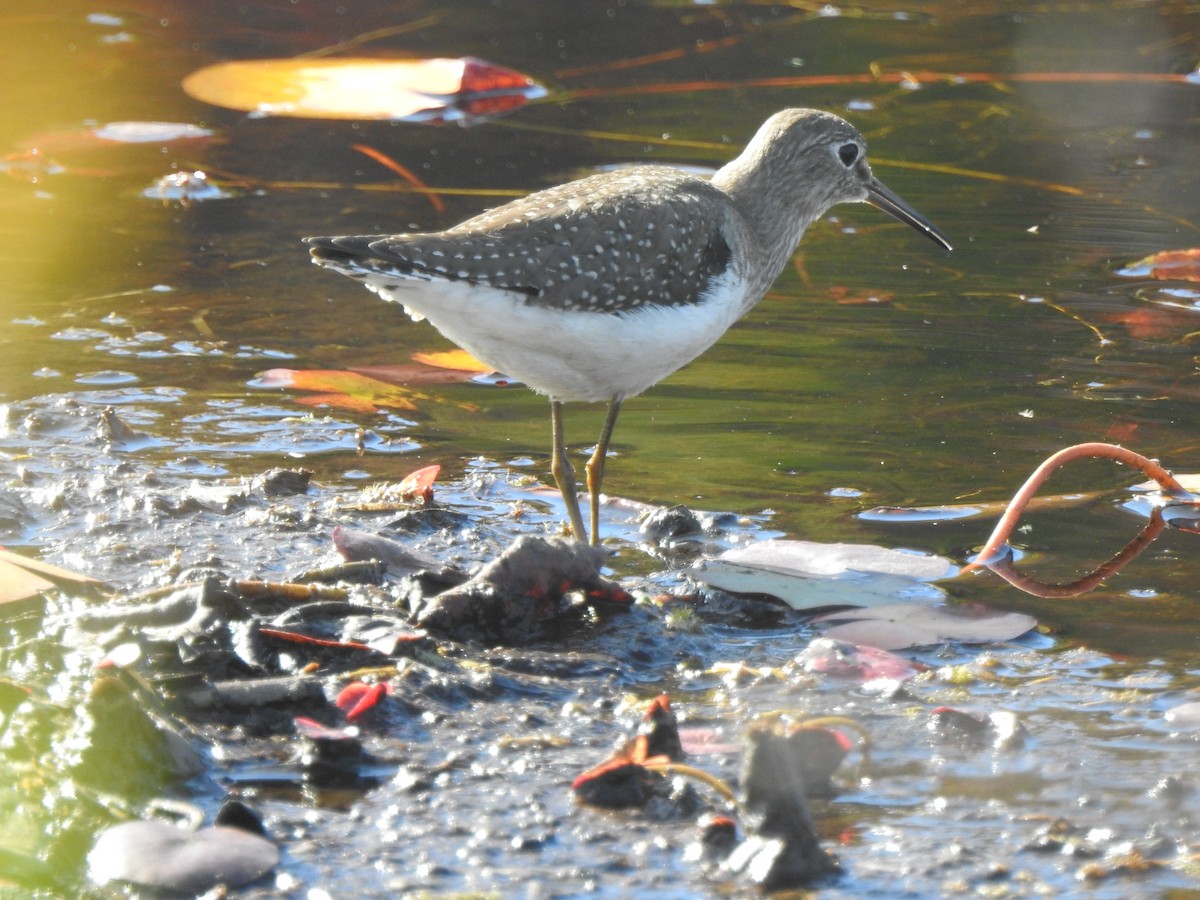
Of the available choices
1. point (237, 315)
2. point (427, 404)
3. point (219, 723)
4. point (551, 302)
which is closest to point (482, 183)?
point (237, 315)

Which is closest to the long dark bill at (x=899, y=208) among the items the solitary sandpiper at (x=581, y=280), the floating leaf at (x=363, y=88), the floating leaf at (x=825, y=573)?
the solitary sandpiper at (x=581, y=280)

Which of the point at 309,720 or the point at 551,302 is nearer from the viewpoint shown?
the point at 309,720

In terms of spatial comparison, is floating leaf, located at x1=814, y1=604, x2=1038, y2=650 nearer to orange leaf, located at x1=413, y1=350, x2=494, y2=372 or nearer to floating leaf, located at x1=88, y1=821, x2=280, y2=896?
floating leaf, located at x1=88, y1=821, x2=280, y2=896

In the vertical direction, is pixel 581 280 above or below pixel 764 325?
above

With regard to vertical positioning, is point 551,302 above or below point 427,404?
above

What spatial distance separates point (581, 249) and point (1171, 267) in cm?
343

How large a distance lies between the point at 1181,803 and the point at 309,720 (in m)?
1.79

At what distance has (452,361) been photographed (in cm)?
594

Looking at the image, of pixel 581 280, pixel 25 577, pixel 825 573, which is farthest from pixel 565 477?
pixel 25 577

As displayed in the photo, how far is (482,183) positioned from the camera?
7.85 m

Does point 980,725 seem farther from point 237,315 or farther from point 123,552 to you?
point 237,315

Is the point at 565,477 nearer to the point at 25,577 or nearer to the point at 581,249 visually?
the point at 581,249

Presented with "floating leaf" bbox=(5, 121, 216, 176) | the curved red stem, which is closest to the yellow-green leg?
the curved red stem

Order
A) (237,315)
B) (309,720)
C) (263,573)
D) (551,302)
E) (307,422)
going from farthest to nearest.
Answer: (237,315)
(307,422)
(551,302)
(263,573)
(309,720)
